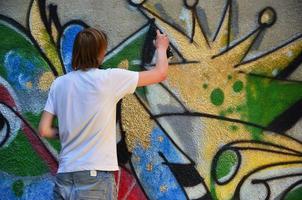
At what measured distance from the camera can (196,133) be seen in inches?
166

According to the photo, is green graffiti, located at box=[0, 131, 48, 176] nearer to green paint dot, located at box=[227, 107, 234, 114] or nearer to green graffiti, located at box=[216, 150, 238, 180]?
green graffiti, located at box=[216, 150, 238, 180]

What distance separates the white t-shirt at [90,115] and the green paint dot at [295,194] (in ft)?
5.72

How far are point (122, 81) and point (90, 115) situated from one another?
252 mm

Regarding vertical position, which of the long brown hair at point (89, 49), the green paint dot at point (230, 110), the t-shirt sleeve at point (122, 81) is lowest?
the green paint dot at point (230, 110)

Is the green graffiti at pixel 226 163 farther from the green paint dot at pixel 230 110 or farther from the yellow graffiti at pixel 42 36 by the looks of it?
the yellow graffiti at pixel 42 36

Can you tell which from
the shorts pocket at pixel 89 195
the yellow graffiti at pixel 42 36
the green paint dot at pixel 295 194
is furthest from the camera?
the green paint dot at pixel 295 194

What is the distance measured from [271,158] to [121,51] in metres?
1.36

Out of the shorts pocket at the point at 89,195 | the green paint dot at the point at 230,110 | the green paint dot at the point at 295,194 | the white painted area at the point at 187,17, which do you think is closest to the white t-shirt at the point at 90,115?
the shorts pocket at the point at 89,195

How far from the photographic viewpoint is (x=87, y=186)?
2994mm

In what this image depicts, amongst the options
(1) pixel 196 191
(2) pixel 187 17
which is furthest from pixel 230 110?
(2) pixel 187 17

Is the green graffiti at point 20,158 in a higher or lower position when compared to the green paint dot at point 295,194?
higher

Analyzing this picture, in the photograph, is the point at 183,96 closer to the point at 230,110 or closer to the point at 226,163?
the point at 230,110

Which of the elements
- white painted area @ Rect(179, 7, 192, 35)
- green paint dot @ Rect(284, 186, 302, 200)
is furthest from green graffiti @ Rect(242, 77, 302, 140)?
white painted area @ Rect(179, 7, 192, 35)

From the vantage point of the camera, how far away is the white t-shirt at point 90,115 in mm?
3018
